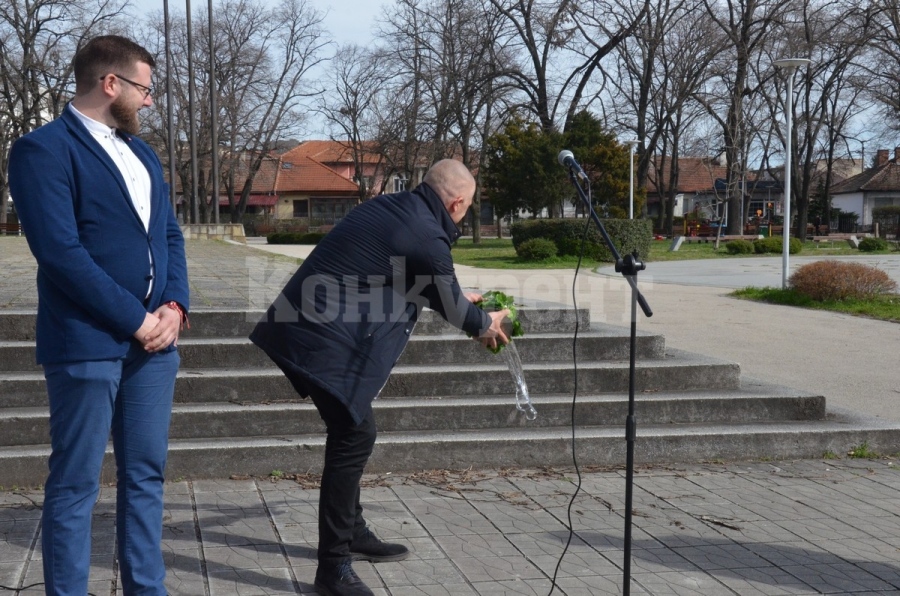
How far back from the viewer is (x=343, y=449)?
375cm

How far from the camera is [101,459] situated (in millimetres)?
3104

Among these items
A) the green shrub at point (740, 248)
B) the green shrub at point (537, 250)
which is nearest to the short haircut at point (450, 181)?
the green shrub at point (537, 250)

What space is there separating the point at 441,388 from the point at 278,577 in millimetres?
2446

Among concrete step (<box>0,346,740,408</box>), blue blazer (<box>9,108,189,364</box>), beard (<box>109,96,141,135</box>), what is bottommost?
concrete step (<box>0,346,740,408</box>)

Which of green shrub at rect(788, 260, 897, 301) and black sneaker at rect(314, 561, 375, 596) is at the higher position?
green shrub at rect(788, 260, 897, 301)

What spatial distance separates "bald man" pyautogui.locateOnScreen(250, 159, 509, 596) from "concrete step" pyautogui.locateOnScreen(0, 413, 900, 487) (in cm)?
165

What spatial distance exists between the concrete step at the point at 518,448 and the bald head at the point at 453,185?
210cm

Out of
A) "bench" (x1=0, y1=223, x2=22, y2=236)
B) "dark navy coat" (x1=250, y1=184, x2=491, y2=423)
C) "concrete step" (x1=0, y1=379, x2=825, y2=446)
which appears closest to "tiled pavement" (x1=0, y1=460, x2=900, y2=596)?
"concrete step" (x1=0, y1=379, x2=825, y2=446)

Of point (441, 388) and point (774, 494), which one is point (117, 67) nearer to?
point (441, 388)

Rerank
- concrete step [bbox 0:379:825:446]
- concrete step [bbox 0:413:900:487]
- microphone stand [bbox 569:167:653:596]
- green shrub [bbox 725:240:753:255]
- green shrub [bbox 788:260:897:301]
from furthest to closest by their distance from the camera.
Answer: green shrub [bbox 725:240:753:255] < green shrub [bbox 788:260:897:301] < concrete step [bbox 0:379:825:446] < concrete step [bbox 0:413:900:487] < microphone stand [bbox 569:167:653:596]

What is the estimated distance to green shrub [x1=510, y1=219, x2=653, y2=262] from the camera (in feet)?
90.2

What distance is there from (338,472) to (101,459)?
967 mm

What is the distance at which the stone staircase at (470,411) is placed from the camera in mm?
5391

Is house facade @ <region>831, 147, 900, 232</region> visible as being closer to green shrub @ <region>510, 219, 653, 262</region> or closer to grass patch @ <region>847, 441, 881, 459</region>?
green shrub @ <region>510, 219, 653, 262</region>
